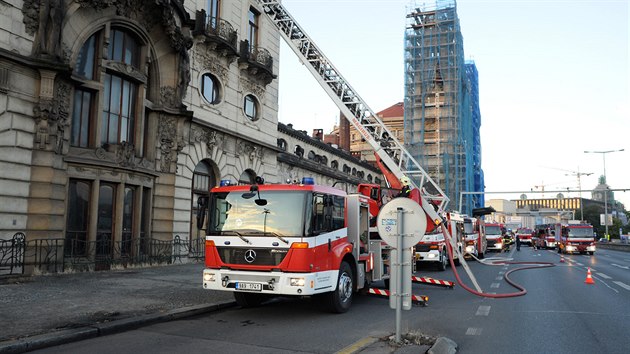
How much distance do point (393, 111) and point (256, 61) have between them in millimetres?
69954

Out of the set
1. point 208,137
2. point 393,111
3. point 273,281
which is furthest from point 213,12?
point 393,111

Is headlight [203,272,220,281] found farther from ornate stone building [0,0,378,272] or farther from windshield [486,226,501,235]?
windshield [486,226,501,235]

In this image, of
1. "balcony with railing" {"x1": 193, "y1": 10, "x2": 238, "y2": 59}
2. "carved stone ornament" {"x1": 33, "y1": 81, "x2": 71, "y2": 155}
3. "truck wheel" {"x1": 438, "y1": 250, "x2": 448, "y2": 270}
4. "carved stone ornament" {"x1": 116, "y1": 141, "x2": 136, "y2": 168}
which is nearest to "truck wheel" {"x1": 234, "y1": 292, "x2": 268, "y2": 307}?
"carved stone ornament" {"x1": 33, "y1": 81, "x2": 71, "y2": 155}

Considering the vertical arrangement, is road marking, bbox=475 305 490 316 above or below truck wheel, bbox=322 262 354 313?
below

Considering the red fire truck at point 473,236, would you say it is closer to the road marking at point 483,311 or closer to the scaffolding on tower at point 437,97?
the road marking at point 483,311

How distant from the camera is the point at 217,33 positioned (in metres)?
22.7

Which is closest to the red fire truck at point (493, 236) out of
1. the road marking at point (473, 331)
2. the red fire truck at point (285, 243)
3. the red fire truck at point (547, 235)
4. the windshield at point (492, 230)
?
the windshield at point (492, 230)

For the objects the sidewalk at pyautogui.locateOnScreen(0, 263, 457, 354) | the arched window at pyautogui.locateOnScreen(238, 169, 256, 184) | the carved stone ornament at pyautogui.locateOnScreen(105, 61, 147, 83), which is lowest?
the sidewalk at pyautogui.locateOnScreen(0, 263, 457, 354)

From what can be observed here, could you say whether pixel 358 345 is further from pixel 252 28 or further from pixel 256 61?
pixel 252 28

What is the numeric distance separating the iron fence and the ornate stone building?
3.8 inches

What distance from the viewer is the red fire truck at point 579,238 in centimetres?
4012

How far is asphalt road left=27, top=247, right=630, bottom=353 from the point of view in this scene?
7.13 m

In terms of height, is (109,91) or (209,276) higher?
(109,91)

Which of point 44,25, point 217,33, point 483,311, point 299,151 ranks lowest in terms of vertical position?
point 483,311
